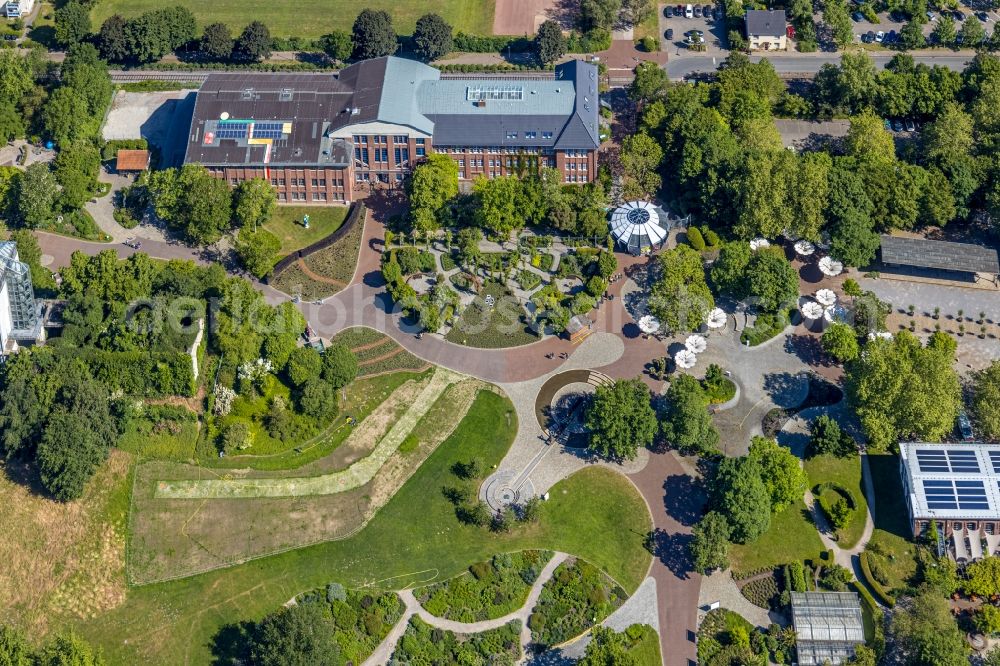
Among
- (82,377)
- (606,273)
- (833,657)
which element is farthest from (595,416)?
(82,377)

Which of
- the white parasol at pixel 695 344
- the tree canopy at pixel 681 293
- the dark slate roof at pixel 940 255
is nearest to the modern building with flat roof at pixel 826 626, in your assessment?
the white parasol at pixel 695 344

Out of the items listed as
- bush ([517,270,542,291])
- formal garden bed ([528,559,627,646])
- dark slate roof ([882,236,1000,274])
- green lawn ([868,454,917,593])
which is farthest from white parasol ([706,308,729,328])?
formal garden bed ([528,559,627,646])

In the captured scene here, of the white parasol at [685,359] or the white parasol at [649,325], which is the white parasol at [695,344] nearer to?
the white parasol at [685,359]

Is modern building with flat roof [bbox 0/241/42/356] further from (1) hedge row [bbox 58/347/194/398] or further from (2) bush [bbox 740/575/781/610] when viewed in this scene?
(2) bush [bbox 740/575/781/610]

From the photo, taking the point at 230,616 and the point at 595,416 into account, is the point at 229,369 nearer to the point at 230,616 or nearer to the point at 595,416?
the point at 230,616

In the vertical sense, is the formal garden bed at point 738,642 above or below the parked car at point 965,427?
below

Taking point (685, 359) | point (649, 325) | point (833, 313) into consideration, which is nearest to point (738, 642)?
point (685, 359)

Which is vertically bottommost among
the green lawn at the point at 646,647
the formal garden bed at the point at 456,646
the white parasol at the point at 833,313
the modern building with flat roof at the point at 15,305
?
the green lawn at the point at 646,647
